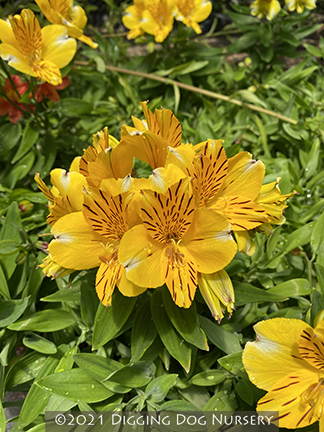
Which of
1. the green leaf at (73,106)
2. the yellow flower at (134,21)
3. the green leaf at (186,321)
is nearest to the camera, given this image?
the green leaf at (186,321)

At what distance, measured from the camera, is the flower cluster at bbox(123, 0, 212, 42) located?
1306 mm

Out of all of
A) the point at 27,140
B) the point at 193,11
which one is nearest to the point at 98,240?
the point at 27,140

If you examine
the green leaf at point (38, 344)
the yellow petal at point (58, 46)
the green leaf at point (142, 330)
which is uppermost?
the yellow petal at point (58, 46)

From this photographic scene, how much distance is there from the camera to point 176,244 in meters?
0.58

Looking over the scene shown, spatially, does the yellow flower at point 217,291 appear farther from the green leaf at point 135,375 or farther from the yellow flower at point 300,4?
the yellow flower at point 300,4

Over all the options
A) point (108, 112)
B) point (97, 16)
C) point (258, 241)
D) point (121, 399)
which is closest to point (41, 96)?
point (108, 112)

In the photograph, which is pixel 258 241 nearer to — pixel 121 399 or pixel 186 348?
pixel 186 348

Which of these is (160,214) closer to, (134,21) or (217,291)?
(217,291)

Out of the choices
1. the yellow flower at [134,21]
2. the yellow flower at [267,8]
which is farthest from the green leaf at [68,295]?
the yellow flower at [267,8]

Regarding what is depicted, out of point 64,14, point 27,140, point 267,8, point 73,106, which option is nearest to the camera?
point 64,14

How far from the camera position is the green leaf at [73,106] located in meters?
1.28

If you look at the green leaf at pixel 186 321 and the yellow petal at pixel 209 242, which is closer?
the yellow petal at pixel 209 242

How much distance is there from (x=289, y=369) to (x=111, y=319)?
35cm

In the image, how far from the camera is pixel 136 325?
74cm
